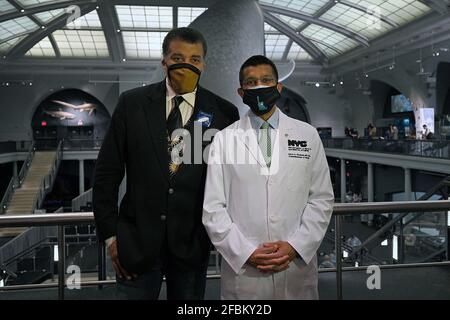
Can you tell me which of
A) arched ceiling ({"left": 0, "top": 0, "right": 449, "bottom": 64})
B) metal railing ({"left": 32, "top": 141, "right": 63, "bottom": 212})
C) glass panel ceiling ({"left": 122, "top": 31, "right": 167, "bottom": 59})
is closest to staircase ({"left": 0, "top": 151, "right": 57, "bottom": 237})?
metal railing ({"left": 32, "top": 141, "right": 63, "bottom": 212})

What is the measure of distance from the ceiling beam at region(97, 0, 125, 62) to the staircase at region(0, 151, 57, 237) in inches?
340

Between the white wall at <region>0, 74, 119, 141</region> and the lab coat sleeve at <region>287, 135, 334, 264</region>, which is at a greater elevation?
the white wall at <region>0, 74, 119, 141</region>

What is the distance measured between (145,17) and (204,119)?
27.2 meters

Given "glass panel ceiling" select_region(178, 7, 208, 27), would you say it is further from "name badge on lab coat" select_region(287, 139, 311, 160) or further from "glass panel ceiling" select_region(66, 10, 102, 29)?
"name badge on lab coat" select_region(287, 139, 311, 160)

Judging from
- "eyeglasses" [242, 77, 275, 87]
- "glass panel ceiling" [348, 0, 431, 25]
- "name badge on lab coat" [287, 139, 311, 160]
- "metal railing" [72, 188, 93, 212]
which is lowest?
"metal railing" [72, 188, 93, 212]

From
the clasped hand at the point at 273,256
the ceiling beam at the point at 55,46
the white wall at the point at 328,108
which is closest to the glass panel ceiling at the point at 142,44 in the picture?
the ceiling beam at the point at 55,46

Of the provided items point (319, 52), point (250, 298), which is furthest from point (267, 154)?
point (319, 52)

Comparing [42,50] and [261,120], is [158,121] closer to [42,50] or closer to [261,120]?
[261,120]

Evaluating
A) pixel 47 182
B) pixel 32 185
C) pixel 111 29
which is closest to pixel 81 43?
pixel 111 29

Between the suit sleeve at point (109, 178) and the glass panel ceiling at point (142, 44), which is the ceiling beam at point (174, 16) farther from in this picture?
the suit sleeve at point (109, 178)

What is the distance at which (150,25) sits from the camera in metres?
28.6

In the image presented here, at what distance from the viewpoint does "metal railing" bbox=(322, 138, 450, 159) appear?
15383 millimetres

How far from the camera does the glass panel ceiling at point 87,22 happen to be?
26.8 m
